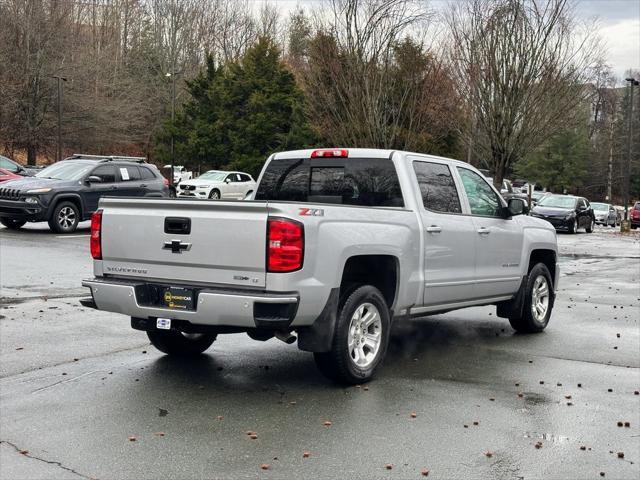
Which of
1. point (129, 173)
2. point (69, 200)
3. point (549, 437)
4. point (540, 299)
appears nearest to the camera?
point (549, 437)

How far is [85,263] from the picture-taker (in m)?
14.7

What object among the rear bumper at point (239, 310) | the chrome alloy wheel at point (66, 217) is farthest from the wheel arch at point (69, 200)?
the rear bumper at point (239, 310)

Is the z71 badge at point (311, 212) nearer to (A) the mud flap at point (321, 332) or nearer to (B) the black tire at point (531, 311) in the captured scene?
(A) the mud flap at point (321, 332)

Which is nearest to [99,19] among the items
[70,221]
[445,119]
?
[445,119]

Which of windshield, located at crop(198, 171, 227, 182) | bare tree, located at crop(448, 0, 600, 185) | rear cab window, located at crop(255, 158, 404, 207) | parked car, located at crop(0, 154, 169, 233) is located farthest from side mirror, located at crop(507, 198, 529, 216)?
windshield, located at crop(198, 171, 227, 182)

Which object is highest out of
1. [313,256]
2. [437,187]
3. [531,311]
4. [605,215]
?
[437,187]

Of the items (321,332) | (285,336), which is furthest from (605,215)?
(285,336)

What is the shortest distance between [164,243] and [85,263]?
876 centimetres

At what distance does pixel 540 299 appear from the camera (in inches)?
384

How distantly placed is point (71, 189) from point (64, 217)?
68 centimetres

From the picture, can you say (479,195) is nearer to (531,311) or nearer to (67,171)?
(531,311)

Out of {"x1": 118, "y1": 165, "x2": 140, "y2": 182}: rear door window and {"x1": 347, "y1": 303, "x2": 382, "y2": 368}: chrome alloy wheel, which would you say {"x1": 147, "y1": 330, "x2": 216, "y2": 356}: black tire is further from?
{"x1": 118, "y1": 165, "x2": 140, "y2": 182}: rear door window

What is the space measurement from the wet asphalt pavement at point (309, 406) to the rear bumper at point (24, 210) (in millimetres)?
9957

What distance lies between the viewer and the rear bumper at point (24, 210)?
63.1ft
